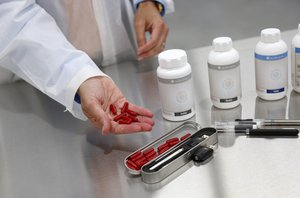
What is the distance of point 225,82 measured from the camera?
103 cm

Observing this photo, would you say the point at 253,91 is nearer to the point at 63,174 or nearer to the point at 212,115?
the point at 212,115

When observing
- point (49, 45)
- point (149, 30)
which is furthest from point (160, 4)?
point (49, 45)

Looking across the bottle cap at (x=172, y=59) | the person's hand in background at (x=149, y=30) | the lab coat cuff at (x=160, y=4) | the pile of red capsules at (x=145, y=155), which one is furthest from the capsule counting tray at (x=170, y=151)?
the lab coat cuff at (x=160, y=4)

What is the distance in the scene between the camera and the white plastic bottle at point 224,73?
1.01 meters

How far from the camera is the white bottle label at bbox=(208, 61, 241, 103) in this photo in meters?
1.02

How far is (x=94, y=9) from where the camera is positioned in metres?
1.29

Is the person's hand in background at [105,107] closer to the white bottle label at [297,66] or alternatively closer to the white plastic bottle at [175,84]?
the white plastic bottle at [175,84]

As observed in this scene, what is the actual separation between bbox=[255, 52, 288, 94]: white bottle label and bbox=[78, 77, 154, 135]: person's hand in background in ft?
0.78

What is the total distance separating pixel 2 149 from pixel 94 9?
0.43 metres

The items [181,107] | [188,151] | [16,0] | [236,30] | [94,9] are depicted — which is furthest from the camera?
[236,30]

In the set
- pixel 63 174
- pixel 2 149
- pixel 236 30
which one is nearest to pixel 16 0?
pixel 2 149

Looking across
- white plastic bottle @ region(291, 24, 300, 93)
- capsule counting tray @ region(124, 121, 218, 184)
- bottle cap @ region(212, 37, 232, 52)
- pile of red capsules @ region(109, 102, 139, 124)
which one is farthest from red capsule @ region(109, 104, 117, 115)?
white plastic bottle @ region(291, 24, 300, 93)

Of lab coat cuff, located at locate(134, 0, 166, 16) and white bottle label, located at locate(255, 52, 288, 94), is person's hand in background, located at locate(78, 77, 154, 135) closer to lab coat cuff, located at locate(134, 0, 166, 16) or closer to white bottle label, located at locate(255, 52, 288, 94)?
white bottle label, located at locate(255, 52, 288, 94)

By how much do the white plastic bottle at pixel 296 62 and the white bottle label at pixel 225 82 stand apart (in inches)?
4.7
